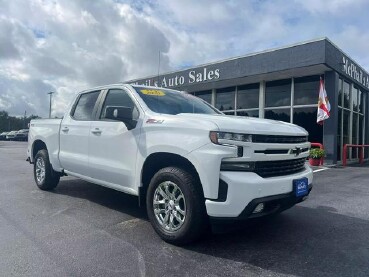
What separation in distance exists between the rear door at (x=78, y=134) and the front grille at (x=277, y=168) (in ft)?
9.27

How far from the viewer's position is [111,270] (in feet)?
10.1

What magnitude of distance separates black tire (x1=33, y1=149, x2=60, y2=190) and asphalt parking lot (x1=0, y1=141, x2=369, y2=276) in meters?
0.67

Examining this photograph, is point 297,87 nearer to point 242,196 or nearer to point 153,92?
point 153,92

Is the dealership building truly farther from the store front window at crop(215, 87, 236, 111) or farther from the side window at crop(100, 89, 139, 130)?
the side window at crop(100, 89, 139, 130)

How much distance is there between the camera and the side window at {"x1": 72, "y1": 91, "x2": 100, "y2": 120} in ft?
17.7

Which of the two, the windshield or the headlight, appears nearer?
the headlight

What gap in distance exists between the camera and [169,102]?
15.8ft

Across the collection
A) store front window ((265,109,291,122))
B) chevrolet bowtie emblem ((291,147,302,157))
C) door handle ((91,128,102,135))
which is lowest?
chevrolet bowtie emblem ((291,147,302,157))

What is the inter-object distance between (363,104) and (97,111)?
15480 mm

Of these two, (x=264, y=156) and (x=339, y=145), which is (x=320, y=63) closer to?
(x=339, y=145)

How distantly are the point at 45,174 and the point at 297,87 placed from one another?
1104cm

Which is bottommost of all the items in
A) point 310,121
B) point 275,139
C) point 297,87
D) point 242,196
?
point 242,196

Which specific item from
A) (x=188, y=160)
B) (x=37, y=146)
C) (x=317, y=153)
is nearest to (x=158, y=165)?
(x=188, y=160)

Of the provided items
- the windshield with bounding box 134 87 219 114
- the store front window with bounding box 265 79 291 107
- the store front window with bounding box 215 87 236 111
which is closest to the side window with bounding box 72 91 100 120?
the windshield with bounding box 134 87 219 114
